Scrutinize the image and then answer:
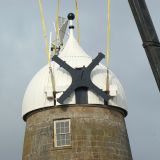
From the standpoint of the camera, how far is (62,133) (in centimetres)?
2389

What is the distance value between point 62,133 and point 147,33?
59.8 feet

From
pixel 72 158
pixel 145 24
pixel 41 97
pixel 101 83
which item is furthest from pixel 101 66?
pixel 145 24

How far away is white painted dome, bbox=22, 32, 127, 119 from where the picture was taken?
24.5 m

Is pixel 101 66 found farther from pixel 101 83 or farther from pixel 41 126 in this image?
pixel 41 126

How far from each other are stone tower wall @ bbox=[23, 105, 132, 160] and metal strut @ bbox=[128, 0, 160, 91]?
17.9m

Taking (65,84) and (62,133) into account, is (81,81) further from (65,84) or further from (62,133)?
(62,133)

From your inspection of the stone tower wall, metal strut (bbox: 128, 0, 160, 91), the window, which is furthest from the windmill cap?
metal strut (bbox: 128, 0, 160, 91)

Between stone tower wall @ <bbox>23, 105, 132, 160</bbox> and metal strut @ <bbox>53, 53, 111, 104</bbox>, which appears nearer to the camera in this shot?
stone tower wall @ <bbox>23, 105, 132, 160</bbox>

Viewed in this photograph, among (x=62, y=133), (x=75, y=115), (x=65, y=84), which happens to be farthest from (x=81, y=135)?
(x=65, y=84)

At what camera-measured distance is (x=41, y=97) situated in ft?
82.2

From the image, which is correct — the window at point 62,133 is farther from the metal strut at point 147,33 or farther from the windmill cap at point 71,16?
the metal strut at point 147,33

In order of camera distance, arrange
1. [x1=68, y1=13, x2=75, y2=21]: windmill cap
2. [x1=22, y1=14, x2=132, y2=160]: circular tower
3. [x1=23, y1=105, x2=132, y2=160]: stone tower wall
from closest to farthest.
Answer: [x1=23, y1=105, x2=132, y2=160]: stone tower wall < [x1=22, y1=14, x2=132, y2=160]: circular tower < [x1=68, y1=13, x2=75, y2=21]: windmill cap

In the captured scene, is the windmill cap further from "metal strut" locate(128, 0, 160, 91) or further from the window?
"metal strut" locate(128, 0, 160, 91)

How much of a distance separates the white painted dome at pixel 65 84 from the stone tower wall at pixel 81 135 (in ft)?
1.44
